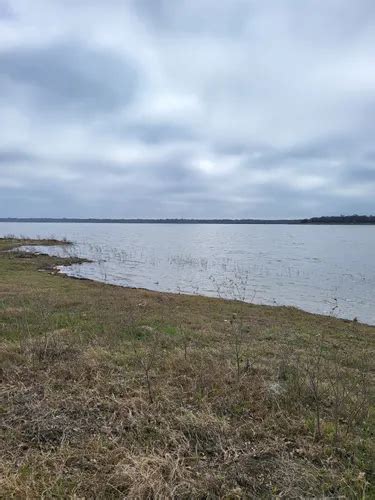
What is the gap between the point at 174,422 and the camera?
4.05 metres

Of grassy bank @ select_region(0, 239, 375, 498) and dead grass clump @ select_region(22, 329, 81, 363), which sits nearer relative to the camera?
grassy bank @ select_region(0, 239, 375, 498)

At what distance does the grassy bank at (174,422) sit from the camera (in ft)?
10.3

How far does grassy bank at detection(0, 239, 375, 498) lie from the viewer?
3131mm

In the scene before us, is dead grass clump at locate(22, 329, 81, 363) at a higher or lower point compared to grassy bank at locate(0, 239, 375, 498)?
higher

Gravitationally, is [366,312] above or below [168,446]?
below

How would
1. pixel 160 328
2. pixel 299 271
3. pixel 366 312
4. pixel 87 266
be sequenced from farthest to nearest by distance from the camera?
pixel 87 266, pixel 299 271, pixel 366 312, pixel 160 328

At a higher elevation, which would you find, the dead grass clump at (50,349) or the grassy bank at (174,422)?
the dead grass clump at (50,349)

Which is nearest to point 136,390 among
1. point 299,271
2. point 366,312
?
point 366,312

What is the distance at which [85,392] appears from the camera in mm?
4641

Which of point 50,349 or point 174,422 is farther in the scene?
point 50,349

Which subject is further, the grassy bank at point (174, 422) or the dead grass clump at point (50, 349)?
the dead grass clump at point (50, 349)

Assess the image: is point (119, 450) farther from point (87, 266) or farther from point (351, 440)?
point (87, 266)

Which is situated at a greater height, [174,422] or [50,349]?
[50,349]

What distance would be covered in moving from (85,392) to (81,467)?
1370 mm
